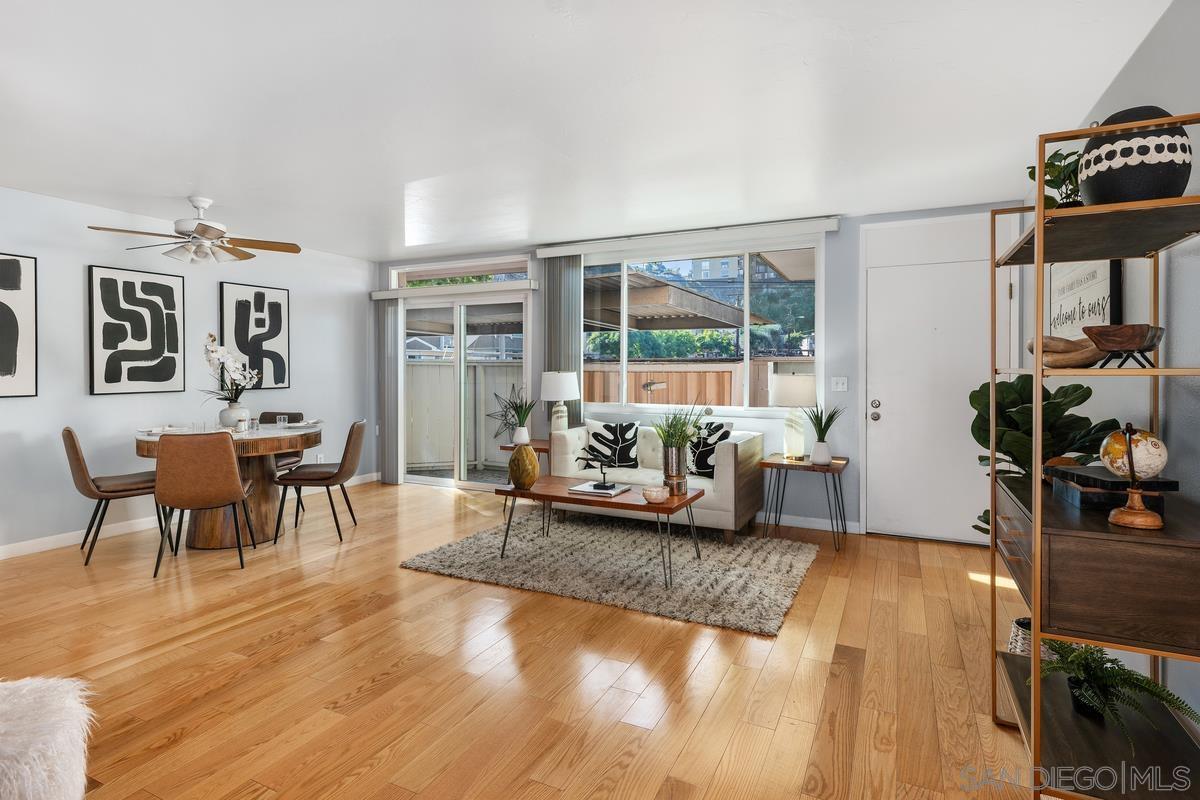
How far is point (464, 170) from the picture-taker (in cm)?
Answer: 359

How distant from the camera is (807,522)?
4812 mm

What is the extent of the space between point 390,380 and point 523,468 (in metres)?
3.56

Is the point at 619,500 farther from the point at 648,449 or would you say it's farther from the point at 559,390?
the point at 559,390

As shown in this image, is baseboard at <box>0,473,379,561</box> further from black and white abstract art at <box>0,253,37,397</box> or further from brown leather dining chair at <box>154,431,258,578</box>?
brown leather dining chair at <box>154,431,258,578</box>

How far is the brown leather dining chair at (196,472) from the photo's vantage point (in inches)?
144

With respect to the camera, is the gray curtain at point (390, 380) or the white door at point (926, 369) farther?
the gray curtain at point (390, 380)

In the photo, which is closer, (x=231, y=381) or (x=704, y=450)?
(x=231, y=381)

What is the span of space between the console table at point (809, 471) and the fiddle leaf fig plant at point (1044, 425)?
1.90 meters

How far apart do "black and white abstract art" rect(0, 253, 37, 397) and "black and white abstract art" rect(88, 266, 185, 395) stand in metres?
0.33

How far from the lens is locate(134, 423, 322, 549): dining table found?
157 inches

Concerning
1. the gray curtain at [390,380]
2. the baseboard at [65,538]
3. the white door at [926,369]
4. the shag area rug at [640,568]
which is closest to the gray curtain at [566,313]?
the shag area rug at [640,568]

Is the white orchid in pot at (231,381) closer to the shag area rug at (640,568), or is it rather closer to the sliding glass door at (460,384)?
the shag area rug at (640,568)

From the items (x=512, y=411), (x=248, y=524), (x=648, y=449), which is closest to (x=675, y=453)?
(x=648, y=449)

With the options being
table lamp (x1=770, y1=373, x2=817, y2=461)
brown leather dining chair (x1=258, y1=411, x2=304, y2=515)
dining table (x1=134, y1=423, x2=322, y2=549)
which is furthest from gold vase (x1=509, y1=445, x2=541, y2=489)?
brown leather dining chair (x1=258, y1=411, x2=304, y2=515)
